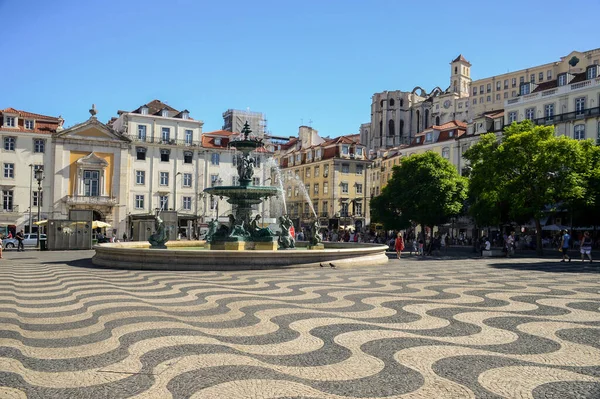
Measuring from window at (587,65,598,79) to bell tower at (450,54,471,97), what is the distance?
68.9 meters

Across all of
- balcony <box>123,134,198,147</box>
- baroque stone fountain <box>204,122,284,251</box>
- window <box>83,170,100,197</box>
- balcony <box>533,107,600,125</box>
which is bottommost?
baroque stone fountain <box>204,122,284,251</box>

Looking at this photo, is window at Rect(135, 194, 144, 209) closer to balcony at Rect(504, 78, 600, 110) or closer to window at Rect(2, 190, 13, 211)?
window at Rect(2, 190, 13, 211)

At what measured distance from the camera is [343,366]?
5395 millimetres

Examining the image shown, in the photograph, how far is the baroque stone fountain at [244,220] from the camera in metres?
20.2

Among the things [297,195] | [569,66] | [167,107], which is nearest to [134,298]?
[167,107]

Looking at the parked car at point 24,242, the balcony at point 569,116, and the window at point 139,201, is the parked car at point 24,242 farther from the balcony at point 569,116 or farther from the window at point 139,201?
the balcony at point 569,116

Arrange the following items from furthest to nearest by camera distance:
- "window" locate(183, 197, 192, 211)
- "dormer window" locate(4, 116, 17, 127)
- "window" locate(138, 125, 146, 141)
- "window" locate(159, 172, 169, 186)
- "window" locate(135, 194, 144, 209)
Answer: "window" locate(183, 197, 192, 211) → "window" locate(159, 172, 169, 186) → "window" locate(138, 125, 146, 141) → "window" locate(135, 194, 144, 209) → "dormer window" locate(4, 116, 17, 127)

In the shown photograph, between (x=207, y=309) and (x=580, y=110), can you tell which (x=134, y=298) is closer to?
(x=207, y=309)

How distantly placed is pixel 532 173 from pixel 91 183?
3819cm

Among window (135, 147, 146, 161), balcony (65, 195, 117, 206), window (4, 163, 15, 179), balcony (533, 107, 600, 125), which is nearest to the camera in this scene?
balcony (533, 107, 600, 125)

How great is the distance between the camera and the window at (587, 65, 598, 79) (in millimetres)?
45969

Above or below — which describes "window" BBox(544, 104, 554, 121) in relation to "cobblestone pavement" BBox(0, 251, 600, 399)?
above

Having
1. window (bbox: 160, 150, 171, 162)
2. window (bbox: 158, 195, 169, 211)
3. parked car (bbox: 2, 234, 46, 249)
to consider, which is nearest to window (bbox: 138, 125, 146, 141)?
window (bbox: 160, 150, 171, 162)

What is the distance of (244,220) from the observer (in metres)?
21.7
